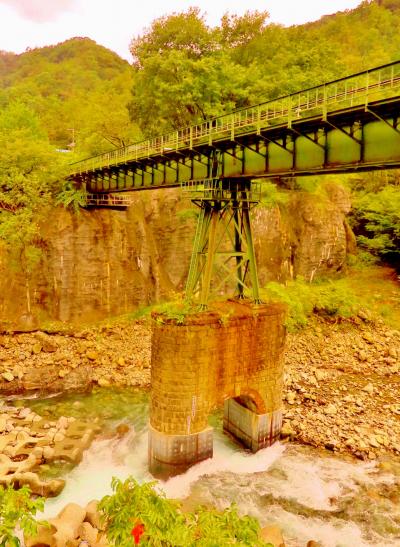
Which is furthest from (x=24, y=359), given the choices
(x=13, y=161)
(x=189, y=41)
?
(x=189, y=41)

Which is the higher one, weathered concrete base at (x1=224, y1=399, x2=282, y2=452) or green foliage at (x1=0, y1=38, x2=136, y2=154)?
green foliage at (x1=0, y1=38, x2=136, y2=154)

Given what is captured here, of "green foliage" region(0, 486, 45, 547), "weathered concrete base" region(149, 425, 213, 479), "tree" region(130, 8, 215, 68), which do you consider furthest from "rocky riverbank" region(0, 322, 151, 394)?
"tree" region(130, 8, 215, 68)

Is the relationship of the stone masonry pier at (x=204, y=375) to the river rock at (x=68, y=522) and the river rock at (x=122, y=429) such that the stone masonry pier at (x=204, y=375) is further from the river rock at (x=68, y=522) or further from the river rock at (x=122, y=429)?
the river rock at (x=68, y=522)

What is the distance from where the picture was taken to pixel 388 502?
12.5m

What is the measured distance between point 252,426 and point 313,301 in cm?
1207

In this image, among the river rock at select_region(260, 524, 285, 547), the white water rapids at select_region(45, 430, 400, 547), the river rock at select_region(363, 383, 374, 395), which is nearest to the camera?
the river rock at select_region(260, 524, 285, 547)

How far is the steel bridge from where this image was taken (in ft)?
32.5

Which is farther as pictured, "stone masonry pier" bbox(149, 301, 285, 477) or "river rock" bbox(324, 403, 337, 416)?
"river rock" bbox(324, 403, 337, 416)

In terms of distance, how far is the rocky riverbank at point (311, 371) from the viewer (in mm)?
15758

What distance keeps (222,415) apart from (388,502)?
7.28 m

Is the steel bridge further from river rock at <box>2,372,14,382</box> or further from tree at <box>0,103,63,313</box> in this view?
river rock at <box>2,372,14,382</box>

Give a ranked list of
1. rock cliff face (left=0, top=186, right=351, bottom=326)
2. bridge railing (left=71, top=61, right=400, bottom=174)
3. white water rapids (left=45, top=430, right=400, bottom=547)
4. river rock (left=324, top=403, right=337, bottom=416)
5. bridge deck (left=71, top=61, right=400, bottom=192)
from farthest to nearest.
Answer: rock cliff face (left=0, top=186, right=351, bottom=326) → river rock (left=324, top=403, right=337, bottom=416) → white water rapids (left=45, top=430, right=400, bottom=547) → bridge deck (left=71, top=61, right=400, bottom=192) → bridge railing (left=71, top=61, right=400, bottom=174)

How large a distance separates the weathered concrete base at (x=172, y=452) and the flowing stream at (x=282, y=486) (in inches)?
13.0

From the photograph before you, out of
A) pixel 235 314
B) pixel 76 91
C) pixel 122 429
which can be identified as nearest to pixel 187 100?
pixel 235 314
